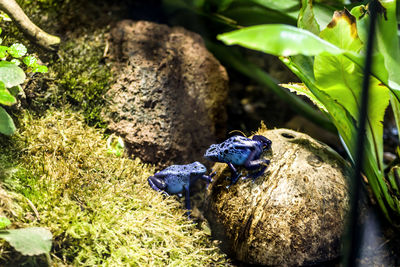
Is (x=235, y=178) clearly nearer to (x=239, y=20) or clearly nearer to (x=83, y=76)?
(x=83, y=76)

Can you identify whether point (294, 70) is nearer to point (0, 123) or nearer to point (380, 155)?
point (380, 155)

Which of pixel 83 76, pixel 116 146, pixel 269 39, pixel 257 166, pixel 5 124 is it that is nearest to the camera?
pixel 269 39

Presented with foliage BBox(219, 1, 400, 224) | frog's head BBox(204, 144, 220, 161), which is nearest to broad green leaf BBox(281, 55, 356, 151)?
foliage BBox(219, 1, 400, 224)

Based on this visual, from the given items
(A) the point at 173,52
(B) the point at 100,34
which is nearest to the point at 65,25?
(B) the point at 100,34

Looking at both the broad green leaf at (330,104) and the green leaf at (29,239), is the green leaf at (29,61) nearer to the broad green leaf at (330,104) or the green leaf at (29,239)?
the green leaf at (29,239)

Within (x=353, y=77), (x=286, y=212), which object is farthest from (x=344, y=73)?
(x=286, y=212)
